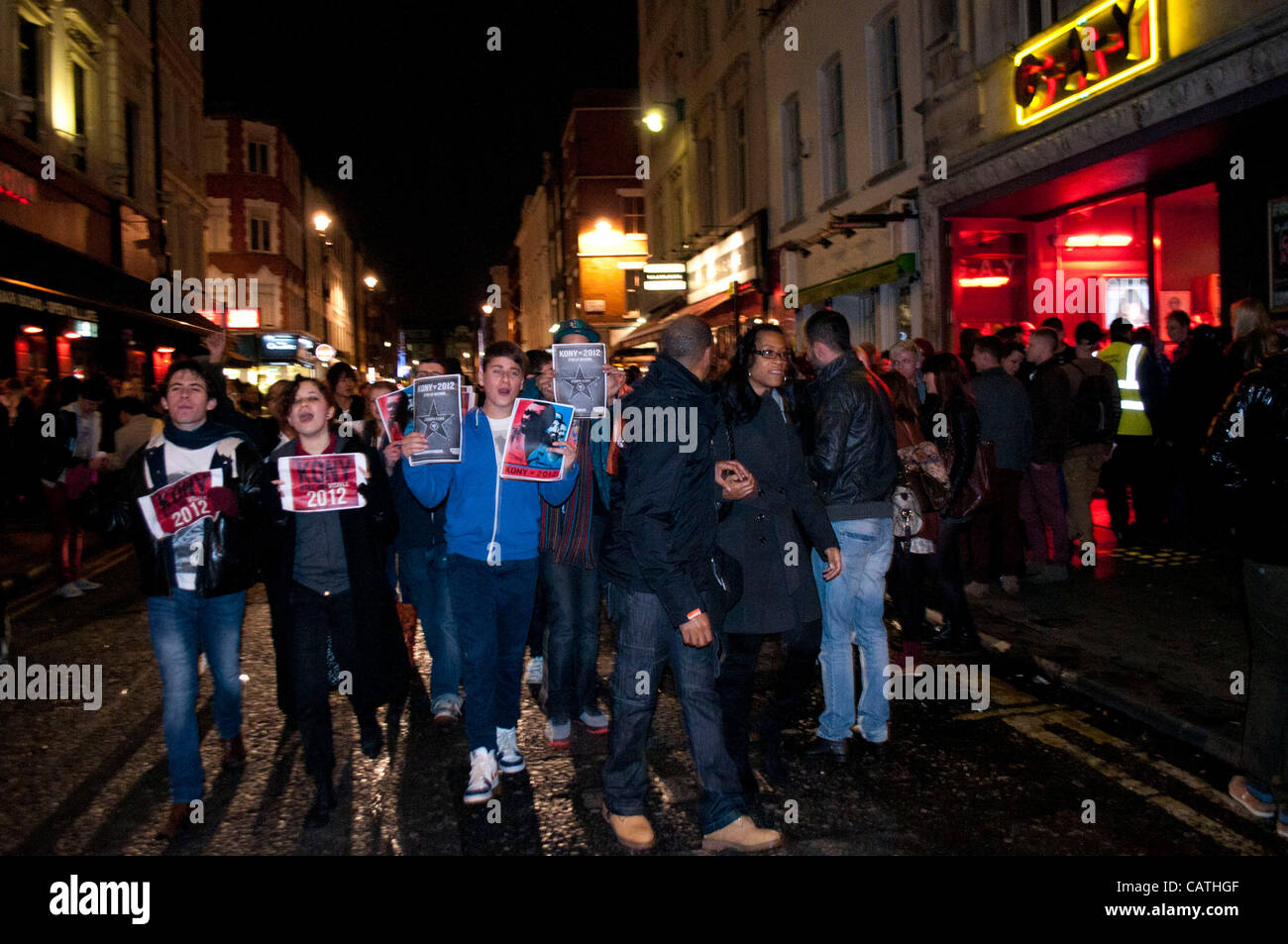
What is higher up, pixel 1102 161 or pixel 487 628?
pixel 1102 161

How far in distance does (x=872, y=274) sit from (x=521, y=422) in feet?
40.2

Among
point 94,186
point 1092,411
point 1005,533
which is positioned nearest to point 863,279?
point 1092,411

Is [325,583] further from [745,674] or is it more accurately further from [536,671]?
[536,671]

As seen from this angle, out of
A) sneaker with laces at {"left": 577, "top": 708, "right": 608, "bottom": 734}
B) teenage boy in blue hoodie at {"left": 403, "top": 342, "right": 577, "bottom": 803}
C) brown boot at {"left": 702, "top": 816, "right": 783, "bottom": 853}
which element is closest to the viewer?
brown boot at {"left": 702, "top": 816, "right": 783, "bottom": 853}

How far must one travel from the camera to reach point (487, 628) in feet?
14.9

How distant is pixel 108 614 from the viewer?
885 centimetres

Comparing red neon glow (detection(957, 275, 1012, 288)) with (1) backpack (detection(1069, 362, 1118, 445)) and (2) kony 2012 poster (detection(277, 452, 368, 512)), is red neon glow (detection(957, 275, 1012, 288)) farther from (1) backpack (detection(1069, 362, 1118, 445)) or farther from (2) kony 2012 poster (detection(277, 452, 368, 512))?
(2) kony 2012 poster (detection(277, 452, 368, 512))

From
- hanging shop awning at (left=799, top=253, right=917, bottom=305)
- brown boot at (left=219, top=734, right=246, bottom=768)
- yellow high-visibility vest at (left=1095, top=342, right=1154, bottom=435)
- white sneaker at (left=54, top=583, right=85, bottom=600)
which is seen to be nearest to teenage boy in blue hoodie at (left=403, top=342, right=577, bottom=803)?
brown boot at (left=219, top=734, right=246, bottom=768)

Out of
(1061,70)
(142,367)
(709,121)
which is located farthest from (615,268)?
(1061,70)

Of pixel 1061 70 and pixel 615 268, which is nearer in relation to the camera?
pixel 1061 70

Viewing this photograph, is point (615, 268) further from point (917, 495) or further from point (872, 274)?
point (917, 495)

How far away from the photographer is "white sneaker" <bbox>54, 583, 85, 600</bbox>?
31.5ft

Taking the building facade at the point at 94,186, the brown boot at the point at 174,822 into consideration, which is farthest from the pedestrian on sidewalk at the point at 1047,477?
the building facade at the point at 94,186

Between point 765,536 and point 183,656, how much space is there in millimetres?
2664
